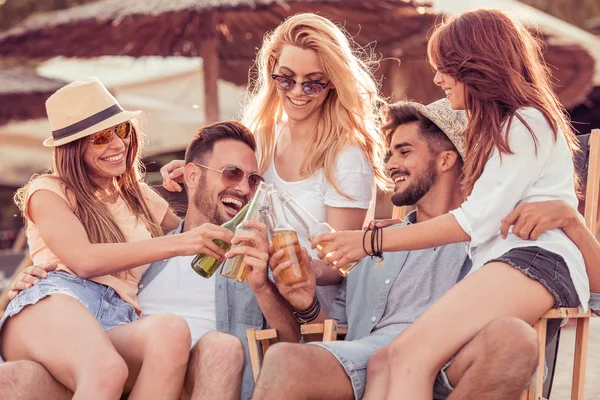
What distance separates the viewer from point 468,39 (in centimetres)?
346

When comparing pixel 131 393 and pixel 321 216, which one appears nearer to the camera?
pixel 131 393

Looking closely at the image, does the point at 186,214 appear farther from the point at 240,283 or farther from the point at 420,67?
the point at 420,67

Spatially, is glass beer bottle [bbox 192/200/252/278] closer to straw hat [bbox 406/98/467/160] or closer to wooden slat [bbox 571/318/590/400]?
straw hat [bbox 406/98/467/160]

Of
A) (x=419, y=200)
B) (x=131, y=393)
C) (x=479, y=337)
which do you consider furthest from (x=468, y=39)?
(x=131, y=393)

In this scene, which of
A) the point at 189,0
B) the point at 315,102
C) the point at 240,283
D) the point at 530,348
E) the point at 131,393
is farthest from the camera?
the point at 189,0

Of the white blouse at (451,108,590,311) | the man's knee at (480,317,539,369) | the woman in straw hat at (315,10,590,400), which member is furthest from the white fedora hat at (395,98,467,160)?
the man's knee at (480,317,539,369)

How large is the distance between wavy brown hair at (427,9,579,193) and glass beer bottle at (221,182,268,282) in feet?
2.58

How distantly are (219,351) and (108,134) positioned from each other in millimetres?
1113

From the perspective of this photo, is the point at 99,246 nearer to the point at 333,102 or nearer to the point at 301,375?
the point at 301,375

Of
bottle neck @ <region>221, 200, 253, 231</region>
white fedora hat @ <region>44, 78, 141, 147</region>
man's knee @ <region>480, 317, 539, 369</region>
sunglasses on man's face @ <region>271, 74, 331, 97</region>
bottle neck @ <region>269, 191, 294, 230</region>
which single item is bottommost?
man's knee @ <region>480, 317, 539, 369</region>

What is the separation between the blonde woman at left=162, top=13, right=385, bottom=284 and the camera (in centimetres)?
413

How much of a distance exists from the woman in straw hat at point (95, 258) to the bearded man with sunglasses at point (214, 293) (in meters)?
0.08

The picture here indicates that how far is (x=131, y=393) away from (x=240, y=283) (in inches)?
31.8

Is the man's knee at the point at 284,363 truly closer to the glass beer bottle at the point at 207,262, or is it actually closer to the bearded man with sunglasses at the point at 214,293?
the bearded man with sunglasses at the point at 214,293
